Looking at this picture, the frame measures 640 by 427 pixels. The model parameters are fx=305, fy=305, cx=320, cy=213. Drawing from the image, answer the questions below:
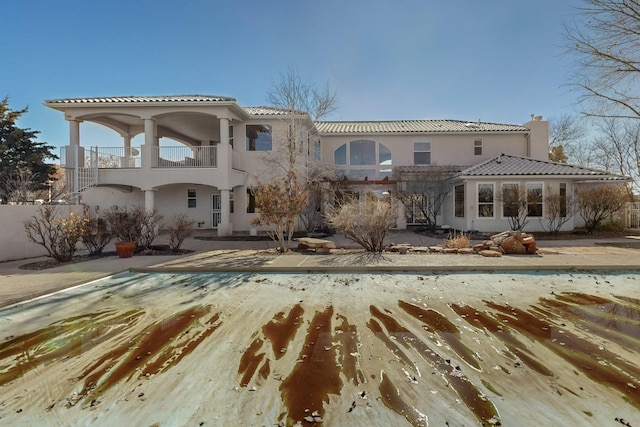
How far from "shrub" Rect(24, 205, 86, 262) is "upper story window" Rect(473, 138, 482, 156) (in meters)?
20.5

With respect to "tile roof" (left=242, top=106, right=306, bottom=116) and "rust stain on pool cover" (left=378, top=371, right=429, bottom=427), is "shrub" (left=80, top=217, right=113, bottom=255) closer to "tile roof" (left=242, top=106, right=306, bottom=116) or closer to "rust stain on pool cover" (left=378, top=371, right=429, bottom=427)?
"tile roof" (left=242, top=106, right=306, bottom=116)

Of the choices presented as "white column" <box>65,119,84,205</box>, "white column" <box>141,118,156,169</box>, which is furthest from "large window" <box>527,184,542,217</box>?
"white column" <box>65,119,84,205</box>

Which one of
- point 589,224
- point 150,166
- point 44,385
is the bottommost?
point 44,385

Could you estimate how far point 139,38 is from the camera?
11070 mm

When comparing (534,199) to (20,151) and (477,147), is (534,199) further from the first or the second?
(20,151)

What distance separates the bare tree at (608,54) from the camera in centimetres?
1069

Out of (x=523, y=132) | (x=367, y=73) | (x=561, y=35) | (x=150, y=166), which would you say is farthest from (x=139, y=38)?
(x=523, y=132)

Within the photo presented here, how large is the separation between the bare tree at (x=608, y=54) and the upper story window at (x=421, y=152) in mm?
7877

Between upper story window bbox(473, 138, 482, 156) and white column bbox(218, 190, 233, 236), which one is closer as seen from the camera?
white column bbox(218, 190, 233, 236)

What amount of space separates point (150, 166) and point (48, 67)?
5.08 metres

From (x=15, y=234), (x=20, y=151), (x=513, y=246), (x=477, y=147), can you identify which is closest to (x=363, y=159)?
(x=477, y=147)

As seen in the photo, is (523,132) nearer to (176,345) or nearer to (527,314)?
(527,314)

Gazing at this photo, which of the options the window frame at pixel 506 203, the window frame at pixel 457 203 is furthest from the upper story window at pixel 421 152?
the window frame at pixel 506 203

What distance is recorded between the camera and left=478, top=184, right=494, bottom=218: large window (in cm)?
1542
